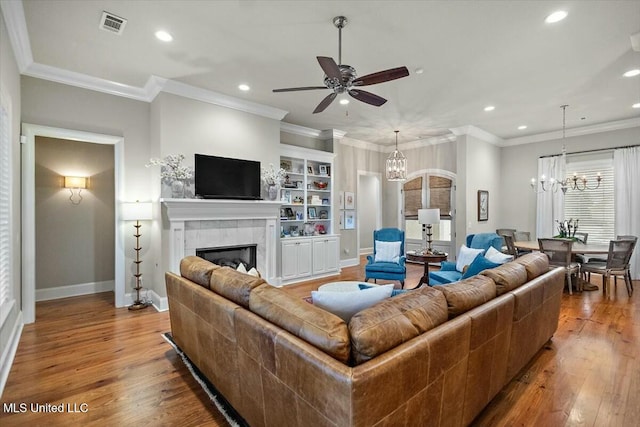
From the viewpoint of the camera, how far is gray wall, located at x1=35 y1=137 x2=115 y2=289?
15.4 ft

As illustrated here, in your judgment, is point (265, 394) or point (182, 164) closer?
point (265, 394)

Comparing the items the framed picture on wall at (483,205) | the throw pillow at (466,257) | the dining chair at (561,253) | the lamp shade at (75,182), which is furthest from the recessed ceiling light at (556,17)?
the lamp shade at (75,182)

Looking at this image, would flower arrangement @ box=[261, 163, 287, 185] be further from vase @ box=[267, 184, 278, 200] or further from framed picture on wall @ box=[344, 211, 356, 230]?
framed picture on wall @ box=[344, 211, 356, 230]

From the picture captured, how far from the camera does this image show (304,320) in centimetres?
149

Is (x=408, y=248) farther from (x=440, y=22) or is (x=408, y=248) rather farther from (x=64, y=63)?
(x=64, y=63)

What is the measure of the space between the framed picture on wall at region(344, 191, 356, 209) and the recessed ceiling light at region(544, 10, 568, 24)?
491 cm

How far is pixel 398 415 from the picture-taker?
130 centimetres

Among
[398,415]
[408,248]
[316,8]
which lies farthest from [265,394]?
[408,248]

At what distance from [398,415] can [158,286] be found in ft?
12.9

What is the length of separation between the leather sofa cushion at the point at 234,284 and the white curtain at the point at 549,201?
7210 millimetres

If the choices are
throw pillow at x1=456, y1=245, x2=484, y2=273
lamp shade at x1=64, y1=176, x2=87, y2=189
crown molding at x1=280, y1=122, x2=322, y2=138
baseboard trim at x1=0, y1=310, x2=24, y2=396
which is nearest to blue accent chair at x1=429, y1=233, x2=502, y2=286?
throw pillow at x1=456, y1=245, x2=484, y2=273

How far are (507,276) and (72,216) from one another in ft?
19.6

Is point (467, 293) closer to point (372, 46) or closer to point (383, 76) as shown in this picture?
point (383, 76)

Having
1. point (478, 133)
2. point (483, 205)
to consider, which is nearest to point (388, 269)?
point (483, 205)
